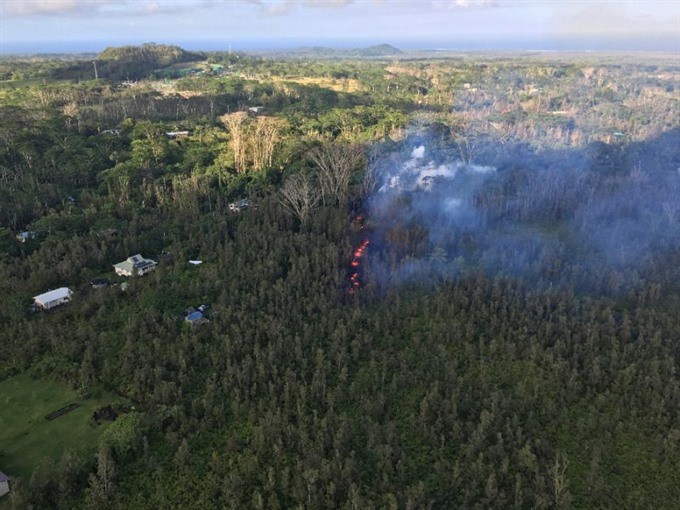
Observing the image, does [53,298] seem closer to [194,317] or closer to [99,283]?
[99,283]

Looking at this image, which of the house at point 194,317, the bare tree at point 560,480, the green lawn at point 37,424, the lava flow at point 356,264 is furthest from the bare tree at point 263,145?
the bare tree at point 560,480

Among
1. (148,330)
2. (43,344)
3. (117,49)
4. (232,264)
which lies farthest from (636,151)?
(117,49)

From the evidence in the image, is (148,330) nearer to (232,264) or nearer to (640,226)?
(232,264)

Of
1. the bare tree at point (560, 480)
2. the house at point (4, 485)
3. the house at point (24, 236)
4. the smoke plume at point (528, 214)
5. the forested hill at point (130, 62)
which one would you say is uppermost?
the forested hill at point (130, 62)

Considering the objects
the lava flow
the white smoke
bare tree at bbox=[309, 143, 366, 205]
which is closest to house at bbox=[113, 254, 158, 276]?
the lava flow

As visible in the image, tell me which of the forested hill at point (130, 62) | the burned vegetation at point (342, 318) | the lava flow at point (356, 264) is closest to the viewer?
the burned vegetation at point (342, 318)

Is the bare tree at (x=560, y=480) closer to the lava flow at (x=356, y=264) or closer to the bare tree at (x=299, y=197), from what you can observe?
the lava flow at (x=356, y=264)

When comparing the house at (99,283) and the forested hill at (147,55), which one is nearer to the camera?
the house at (99,283)
